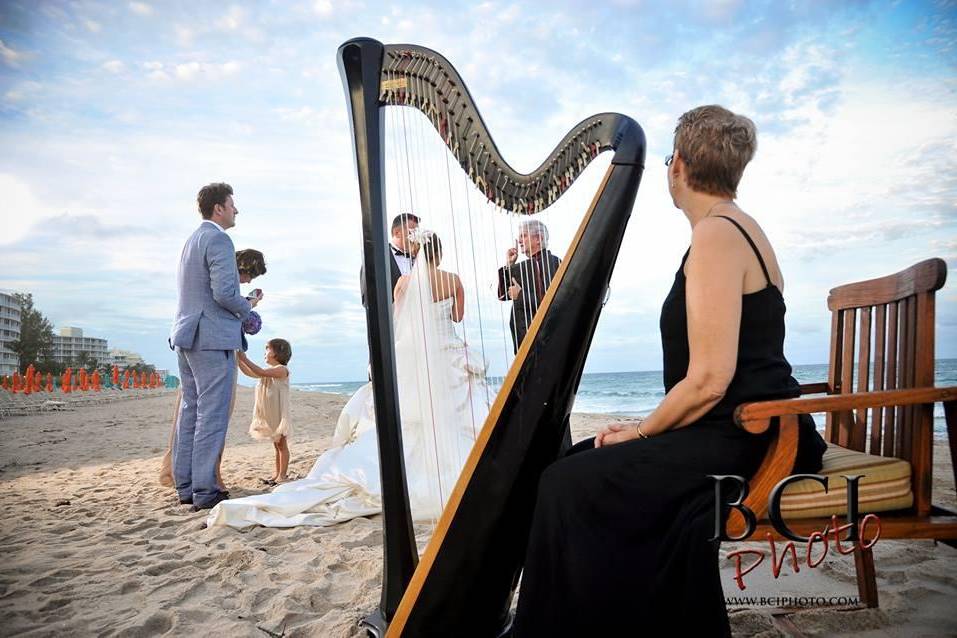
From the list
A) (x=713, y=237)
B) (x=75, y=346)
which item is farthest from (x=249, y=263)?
(x=75, y=346)

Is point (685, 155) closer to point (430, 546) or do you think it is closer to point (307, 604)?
point (430, 546)

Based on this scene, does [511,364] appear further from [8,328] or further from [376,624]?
[8,328]

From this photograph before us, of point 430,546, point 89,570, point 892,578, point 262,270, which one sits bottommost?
point 89,570

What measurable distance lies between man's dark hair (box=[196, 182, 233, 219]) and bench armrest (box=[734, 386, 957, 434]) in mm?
3570

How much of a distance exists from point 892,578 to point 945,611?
300 millimetres

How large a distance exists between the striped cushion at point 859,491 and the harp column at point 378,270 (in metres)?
0.99

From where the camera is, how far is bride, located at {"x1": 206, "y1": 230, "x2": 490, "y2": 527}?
3.25 metres

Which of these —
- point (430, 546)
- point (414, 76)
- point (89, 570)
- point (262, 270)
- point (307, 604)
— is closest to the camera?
point (430, 546)

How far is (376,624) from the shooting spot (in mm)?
1709

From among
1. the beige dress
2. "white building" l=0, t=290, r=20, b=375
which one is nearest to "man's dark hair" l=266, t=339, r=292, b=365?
the beige dress

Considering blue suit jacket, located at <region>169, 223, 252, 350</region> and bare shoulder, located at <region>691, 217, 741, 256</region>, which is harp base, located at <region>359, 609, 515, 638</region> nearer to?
bare shoulder, located at <region>691, 217, 741, 256</region>

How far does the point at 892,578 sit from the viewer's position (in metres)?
2.15

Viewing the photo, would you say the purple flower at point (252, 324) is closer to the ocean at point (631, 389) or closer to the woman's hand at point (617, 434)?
the woman's hand at point (617, 434)

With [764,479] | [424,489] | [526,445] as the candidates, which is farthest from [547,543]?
[424,489]
